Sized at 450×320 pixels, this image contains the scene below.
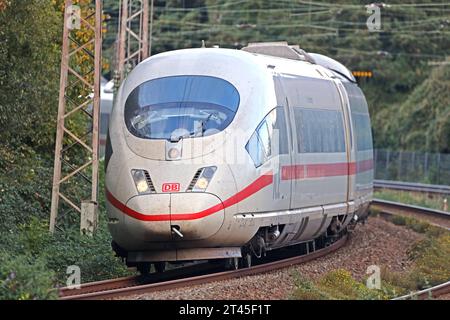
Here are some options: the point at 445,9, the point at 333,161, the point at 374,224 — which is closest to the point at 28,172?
the point at 333,161

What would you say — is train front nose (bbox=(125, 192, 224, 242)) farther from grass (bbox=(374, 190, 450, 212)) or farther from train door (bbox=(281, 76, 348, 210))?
grass (bbox=(374, 190, 450, 212))

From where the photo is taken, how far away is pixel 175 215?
45.5ft

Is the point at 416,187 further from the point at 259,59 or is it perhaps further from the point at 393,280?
the point at 259,59

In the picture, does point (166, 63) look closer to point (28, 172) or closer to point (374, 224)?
point (28, 172)

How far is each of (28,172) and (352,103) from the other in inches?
247

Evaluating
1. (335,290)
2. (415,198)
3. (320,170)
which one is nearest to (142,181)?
(335,290)

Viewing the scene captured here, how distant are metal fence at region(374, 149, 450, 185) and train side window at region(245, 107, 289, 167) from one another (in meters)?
33.0

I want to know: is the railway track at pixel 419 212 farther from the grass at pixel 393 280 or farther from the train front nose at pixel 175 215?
the train front nose at pixel 175 215

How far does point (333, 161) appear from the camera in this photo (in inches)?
722

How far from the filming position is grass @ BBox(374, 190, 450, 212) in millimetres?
36225

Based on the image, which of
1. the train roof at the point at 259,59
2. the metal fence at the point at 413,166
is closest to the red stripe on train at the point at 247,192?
the train roof at the point at 259,59

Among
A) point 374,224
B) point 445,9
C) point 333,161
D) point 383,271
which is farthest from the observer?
point 445,9

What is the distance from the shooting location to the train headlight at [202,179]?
14031mm

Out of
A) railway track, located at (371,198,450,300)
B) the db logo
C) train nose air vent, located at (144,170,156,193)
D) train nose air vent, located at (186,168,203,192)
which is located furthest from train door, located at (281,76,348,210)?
railway track, located at (371,198,450,300)
